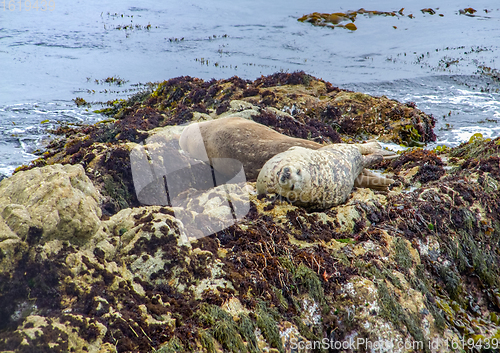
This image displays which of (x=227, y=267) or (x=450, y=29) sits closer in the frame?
(x=227, y=267)

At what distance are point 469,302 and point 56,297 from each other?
13.8 feet

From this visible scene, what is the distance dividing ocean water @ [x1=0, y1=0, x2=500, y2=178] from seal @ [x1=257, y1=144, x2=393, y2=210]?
6288 millimetres

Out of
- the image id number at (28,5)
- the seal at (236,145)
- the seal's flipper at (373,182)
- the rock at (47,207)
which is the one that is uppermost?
the image id number at (28,5)

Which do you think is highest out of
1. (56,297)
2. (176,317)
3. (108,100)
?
(56,297)

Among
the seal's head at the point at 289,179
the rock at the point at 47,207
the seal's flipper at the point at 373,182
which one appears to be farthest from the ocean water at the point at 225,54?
the seal's head at the point at 289,179

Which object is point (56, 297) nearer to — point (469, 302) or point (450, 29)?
point (469, 302)

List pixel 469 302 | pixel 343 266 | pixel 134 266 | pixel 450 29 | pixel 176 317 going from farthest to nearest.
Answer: pixel 450 29, pixel 469 302, pixel 343 266, pixel 134 266, pixel 176 317

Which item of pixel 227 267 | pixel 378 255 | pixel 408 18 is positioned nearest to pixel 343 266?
pixel 378 255

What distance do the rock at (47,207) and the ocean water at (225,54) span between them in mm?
5500

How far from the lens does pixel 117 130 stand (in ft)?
25.2

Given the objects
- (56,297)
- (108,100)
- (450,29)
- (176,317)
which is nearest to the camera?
(56,297)

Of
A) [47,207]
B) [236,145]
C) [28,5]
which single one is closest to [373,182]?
[236,145]

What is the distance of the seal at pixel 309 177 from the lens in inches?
187

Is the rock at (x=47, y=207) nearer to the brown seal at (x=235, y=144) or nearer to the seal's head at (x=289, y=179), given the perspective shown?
the seal's head at (x=289, y=179)
